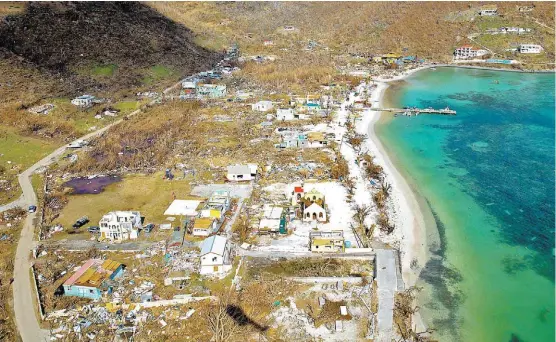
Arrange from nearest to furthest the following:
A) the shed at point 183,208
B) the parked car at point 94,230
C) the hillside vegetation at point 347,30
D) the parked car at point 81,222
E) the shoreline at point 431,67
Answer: the parked car at point 94,230
the parked car at point 81,222
the shed at point 183,208
the shoreline at point 431,67
the hillside vegetation at point 347,30

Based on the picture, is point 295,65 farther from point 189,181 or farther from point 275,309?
point 275,309

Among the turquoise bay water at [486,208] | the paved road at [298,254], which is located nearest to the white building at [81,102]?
the turquoise bay water at [486,208]

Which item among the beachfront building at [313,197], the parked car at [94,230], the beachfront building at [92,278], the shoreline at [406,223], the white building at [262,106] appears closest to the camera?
the beachfront building at [92,278]

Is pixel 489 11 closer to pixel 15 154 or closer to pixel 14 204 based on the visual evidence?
pixel 15 154

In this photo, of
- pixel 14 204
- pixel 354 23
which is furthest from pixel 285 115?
pixel 354 23

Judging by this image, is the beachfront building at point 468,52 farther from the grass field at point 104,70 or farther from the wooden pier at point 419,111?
the grass field at point 104,70

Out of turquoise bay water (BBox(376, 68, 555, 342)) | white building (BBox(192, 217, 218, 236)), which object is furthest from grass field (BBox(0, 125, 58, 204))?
turquoise bay water (BBox(376, 68, 555, 342))
